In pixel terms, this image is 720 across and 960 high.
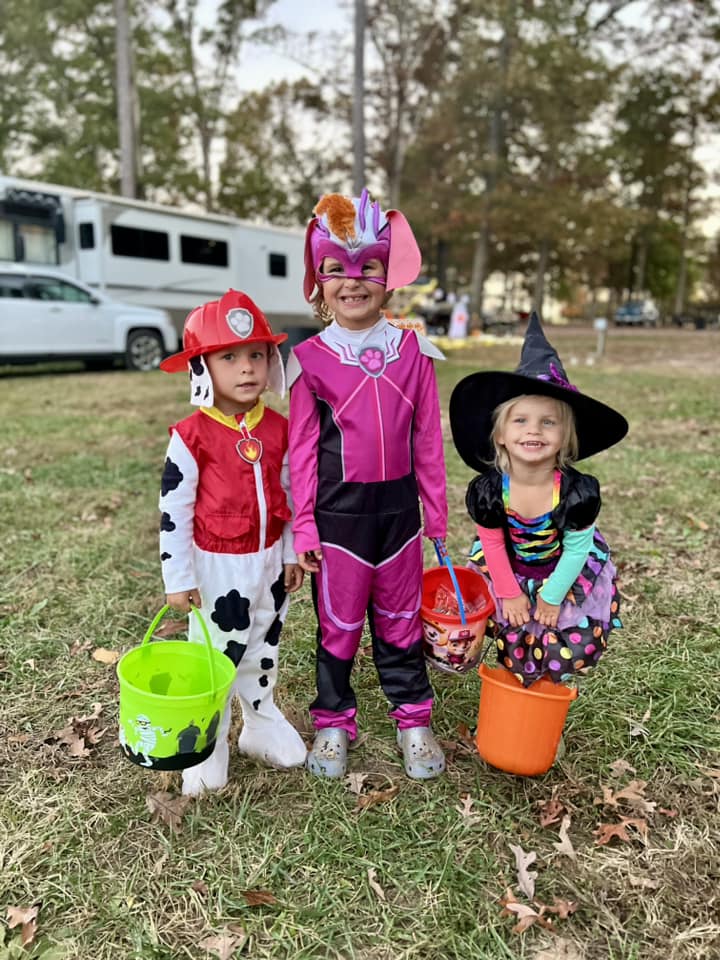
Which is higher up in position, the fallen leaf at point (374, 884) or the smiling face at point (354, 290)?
the smiling face at point (354, 290)

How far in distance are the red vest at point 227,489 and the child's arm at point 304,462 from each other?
0.26 ft

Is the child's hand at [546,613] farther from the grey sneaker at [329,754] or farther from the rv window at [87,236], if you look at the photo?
the rv window at [87,236]

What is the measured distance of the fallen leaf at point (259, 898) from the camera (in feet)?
6.66

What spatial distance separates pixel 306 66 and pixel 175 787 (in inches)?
812

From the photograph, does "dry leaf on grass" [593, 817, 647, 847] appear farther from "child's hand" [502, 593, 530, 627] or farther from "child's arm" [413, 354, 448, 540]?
"child's arm" [413, 354, 448, 540]

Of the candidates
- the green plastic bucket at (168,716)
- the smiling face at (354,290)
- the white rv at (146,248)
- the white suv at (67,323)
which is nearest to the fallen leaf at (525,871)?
the green plastic bucket at (168,716)

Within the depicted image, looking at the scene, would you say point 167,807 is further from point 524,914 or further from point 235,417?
point 235,417

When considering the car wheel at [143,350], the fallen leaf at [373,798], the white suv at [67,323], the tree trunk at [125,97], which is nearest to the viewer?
the fallen leaf at [373,798]

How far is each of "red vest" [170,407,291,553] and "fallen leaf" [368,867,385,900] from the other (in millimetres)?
1007

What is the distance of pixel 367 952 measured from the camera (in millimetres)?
1904

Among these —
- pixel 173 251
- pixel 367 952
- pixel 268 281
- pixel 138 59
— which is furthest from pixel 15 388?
pixel 138 59

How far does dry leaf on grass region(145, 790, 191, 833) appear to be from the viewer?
2336mm

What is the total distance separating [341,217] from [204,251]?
14403 mm

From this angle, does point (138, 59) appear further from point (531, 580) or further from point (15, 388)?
point (531, 580)
